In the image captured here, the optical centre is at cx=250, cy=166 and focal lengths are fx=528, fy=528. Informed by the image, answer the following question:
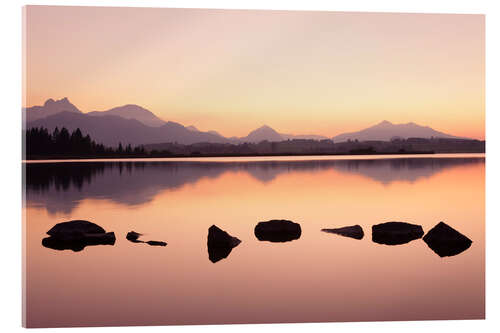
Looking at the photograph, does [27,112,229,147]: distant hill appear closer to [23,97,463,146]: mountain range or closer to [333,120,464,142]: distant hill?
[23,97,463,146]: mountain range

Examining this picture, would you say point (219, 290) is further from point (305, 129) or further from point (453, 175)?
point (453, 175)

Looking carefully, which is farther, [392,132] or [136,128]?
[392,132]

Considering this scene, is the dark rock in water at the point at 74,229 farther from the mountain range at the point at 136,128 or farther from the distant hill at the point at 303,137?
the distant hill at the point at 303,137

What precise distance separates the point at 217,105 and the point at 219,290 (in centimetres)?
189

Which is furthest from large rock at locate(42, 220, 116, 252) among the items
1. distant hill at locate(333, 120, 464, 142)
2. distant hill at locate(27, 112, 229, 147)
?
distant hill at locate(333, 120, 464, 142)

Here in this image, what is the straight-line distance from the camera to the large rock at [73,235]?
5.07 meters

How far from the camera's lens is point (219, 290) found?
526 cm

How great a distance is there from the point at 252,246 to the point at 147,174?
1.34 metres

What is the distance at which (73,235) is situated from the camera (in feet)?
16.8

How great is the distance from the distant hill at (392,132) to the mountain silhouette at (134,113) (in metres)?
2.17

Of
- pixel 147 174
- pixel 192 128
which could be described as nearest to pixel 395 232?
pixel 192 128

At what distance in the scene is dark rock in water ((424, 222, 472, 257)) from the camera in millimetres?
5504

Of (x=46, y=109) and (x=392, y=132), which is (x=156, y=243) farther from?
(x=392, y=132)

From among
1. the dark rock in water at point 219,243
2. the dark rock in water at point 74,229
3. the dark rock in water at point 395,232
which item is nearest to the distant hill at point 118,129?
the dark rock in water at point 74,229
